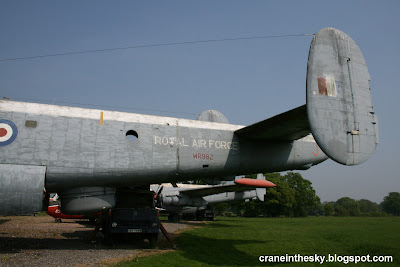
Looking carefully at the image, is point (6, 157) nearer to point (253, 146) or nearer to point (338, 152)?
point (253, 146)

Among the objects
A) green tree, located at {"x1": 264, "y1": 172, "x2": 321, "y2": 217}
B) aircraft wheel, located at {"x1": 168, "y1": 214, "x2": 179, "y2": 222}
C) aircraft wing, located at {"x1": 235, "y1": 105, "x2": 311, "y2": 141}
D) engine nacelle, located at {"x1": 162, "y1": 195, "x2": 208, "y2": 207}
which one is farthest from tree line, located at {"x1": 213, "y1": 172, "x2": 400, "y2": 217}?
aircraft wing, located at {"x1": 235, "y1": 105, "x2": 311, "y2": 141}

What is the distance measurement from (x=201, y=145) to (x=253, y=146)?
2157 millimetres

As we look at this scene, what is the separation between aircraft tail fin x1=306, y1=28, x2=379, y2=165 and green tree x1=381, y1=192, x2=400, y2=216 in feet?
530

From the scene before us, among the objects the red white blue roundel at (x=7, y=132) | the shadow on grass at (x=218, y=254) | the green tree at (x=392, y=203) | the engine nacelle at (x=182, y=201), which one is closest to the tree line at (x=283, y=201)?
the engine nacelle at (x=182, y=201)

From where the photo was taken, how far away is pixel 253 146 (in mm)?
10984

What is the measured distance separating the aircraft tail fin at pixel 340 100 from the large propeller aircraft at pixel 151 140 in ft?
0.10

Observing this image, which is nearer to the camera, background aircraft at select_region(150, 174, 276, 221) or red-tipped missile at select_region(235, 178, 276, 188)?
red-tipped missile at select_region(235, 178, 276, 188)

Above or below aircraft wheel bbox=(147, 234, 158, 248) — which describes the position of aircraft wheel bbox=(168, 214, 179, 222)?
below

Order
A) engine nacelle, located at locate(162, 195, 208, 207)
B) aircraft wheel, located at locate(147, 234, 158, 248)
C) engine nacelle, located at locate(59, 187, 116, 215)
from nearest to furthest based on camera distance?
engine nacelle, located at locate(59, 187, 116, 215)
aircraft wheel, located at locate(147, 234, 158, 248)
engine nacelle, located at locate(162, 195, 208, 207)

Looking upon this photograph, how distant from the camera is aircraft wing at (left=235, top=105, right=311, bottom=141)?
877 cm

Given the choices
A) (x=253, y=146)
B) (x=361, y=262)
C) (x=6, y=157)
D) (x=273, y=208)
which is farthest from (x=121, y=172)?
(x=273, y=208)

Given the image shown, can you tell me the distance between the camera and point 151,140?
966cm

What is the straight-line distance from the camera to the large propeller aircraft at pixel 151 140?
8.07 metres

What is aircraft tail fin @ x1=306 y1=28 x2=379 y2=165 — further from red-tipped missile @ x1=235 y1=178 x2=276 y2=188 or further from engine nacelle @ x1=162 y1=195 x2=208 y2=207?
Answer: engine nacelle @ x1=162 y1=195 x2=208 y2=207
